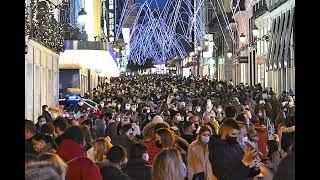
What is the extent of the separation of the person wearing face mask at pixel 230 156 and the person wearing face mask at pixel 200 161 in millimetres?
195

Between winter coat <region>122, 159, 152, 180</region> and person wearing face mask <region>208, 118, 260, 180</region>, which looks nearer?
winter coat <region>122, 159, 152, 180</region>

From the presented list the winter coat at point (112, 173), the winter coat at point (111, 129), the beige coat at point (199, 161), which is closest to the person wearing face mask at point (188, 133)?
the winter coat at point (111, 129)

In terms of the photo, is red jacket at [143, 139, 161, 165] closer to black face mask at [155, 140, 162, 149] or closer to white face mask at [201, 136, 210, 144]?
black face mask at [155, 140, 162, 149]

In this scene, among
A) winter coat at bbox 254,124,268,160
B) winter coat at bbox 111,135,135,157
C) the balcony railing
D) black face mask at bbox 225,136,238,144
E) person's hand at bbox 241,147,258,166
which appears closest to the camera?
person's hand at bbox 241,147,258,166

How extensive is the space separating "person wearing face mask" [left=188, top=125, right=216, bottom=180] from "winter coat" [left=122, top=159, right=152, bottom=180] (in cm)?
70

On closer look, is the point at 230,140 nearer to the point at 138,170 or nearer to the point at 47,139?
the point at 138,170

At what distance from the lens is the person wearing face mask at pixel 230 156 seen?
31.2 feet

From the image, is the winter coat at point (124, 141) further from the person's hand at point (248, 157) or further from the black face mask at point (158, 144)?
the person's hand at point (248, 157)

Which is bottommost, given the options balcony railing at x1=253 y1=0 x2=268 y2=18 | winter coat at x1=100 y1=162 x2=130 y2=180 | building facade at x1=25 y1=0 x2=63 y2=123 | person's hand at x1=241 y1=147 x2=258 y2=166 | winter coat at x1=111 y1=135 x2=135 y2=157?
winter coat at x1=100 y1=162 x2=130 y2=180

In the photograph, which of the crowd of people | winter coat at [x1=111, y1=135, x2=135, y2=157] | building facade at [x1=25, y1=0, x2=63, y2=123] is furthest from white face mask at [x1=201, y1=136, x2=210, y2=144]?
building facade at [x1=25, y1=0, x2=63, y2=123]

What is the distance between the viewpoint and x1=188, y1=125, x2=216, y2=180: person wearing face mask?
398 inches

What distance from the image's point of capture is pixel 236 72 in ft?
247

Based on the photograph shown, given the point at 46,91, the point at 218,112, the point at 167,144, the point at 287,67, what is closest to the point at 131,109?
the point at 218,112
